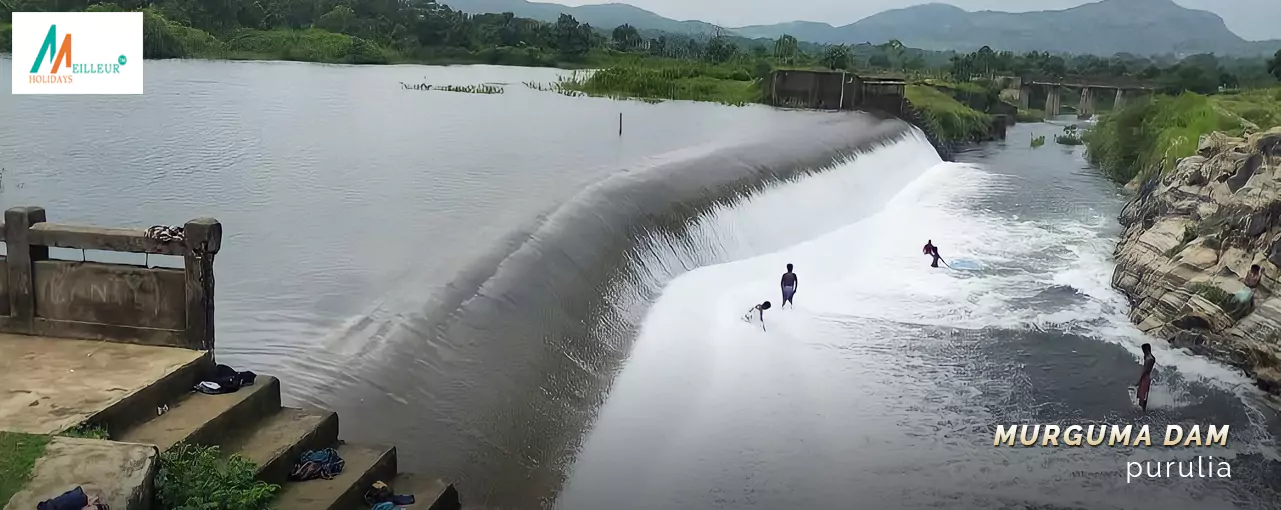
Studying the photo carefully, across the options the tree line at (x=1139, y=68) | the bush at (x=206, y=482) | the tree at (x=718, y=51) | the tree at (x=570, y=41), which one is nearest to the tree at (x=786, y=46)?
the tree at (x=718, y=51)

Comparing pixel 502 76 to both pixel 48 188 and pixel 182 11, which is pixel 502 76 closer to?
pixel 182 11

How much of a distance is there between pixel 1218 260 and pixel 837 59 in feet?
101

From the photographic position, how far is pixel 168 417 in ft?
13.2

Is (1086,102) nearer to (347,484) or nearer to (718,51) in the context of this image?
(718,51)

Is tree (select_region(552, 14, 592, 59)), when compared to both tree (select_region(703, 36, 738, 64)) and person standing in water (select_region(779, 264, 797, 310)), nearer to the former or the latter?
tree (select_region(703, 36, 738, 64))

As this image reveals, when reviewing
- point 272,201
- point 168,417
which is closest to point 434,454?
point 168,417

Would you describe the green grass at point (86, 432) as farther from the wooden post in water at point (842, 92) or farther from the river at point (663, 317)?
the wooden post in water at point (842, 92)

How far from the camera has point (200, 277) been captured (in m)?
4.48

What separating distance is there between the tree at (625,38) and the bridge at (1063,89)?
55.4 ft

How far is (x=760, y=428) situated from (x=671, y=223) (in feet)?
12.7

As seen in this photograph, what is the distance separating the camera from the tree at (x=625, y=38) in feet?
150

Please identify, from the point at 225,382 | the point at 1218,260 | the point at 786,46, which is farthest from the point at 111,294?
the point at 786,46

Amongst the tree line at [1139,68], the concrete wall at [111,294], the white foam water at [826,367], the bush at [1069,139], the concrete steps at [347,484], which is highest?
the tree line at [1139,68]

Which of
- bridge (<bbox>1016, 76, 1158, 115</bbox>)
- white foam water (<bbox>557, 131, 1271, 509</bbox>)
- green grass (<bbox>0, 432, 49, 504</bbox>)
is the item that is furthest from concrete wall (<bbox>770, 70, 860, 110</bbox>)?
green grass (<bbox>0, 432, 49, 504</bbox>)
